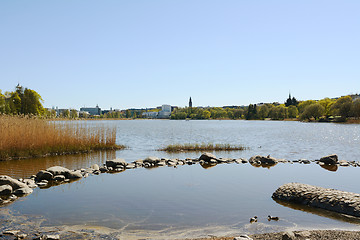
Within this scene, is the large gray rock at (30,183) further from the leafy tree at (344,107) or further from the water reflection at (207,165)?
the leafy tree at (344,107)

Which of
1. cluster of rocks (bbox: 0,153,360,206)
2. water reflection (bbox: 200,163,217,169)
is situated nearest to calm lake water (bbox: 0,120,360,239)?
cluster of rocks (bbox: 0,153,360,206)

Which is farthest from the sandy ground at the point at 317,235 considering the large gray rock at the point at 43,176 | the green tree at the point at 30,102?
the green tree at the point at 30,102

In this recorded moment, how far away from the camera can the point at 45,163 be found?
16047 millimetres

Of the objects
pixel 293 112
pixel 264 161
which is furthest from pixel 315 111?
pixel 264 161

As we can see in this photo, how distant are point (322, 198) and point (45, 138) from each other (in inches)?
624

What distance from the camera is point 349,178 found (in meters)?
13.3

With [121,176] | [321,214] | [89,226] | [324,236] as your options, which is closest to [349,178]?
[321,214]

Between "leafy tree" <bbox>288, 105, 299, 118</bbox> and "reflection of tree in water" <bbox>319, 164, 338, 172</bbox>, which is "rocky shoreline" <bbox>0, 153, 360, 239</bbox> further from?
"leafy tree" <bbox>288, 105, 299, 118</bbox>

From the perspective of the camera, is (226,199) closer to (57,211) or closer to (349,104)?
(57,211)

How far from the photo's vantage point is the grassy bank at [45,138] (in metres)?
16.7

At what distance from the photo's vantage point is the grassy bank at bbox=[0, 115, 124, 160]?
1667 centimetres

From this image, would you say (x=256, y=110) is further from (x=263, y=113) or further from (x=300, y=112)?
(x=300, y=112)

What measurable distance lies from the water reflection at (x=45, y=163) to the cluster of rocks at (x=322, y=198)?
33.7 ft

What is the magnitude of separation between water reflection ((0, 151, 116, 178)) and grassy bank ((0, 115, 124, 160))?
2.18ft
